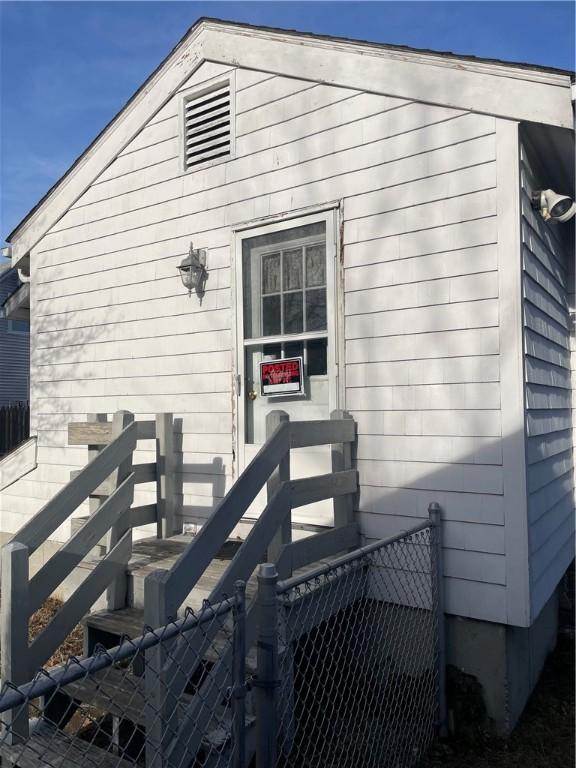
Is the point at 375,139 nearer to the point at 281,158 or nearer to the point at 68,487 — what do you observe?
the point at 281,158

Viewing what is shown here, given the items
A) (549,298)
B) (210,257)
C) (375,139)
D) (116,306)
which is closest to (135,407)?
(116,306)

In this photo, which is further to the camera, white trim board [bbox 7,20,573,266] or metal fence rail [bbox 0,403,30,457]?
metal fence rail [bbox 0,403,30,457]

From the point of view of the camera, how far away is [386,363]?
429 cm

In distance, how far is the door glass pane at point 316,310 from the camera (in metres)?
4.65

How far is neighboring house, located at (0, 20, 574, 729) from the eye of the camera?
12.5 feet

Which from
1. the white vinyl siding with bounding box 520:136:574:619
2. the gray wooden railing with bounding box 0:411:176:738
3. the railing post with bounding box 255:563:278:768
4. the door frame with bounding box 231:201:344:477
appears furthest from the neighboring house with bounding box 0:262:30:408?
the railing post with bounding box 255:563:278:768

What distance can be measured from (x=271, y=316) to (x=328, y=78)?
1.87 m

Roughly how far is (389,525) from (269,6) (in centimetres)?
467

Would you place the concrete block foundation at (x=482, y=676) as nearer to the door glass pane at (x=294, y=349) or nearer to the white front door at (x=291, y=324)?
the white front door at (x=291, y=324)

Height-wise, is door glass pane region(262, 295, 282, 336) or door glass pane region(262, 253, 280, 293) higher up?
door glass pane region(262, 253, 280, 293)

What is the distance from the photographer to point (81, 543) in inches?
146

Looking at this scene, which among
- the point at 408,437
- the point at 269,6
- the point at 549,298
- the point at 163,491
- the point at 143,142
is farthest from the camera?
the point at 143,142

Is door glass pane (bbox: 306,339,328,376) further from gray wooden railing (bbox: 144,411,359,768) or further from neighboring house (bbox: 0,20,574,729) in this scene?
gray wooden railing (bbox: 144,411,359,768)

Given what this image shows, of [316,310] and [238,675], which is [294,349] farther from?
[238,675]
